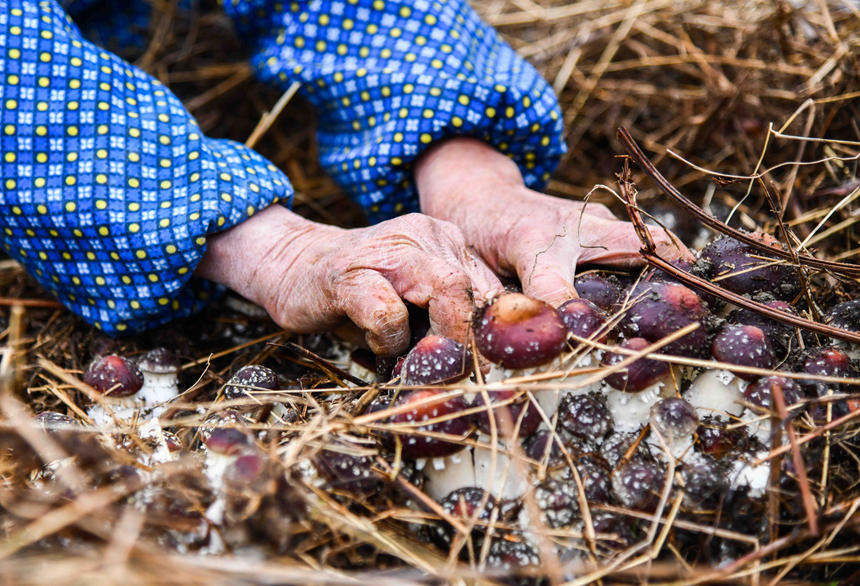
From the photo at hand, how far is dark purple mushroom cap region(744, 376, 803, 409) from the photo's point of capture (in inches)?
68.3

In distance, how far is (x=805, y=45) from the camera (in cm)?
370

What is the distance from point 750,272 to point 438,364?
103cm

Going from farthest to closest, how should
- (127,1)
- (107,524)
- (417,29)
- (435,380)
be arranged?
1. (127,1)
2. (417,29)
3. (435,380)
4. (107,524)

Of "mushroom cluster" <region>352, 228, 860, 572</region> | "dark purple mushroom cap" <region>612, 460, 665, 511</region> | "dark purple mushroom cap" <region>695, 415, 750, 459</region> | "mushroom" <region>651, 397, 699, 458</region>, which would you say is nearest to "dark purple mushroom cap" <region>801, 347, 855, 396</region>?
"mushroom cluster" <region>352, 228, 860, 572</region>

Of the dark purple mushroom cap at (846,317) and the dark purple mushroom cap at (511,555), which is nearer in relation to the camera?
the dark purple mushroom cap at (511,555)

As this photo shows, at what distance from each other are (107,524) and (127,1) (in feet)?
11.3

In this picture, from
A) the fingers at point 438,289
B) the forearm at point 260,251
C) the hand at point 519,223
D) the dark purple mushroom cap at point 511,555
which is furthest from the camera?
Answer: the forearm at point 260,251

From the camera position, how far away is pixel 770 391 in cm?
174

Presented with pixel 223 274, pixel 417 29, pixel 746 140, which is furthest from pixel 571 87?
pixel 223 274

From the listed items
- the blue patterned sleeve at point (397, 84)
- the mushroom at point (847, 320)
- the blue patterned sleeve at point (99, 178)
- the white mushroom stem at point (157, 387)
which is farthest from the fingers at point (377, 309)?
the mushroom at point (847, 320)

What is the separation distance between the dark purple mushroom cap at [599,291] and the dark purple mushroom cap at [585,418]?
352 mm

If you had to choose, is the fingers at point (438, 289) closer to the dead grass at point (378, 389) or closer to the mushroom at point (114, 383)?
the dead grass at point (378, 389)

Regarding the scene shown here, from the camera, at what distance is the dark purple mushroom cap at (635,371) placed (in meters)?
1.79

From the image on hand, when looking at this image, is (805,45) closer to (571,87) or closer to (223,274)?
(571,87)
